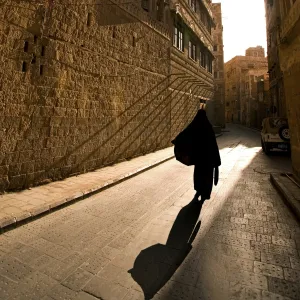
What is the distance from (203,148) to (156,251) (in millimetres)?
2277

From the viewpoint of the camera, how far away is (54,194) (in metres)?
5.07

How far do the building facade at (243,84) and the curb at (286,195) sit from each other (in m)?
35.8

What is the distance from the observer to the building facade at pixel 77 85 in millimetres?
5176

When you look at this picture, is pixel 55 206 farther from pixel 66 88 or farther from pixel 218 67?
pixel 218 67

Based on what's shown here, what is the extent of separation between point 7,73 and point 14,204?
114 inches

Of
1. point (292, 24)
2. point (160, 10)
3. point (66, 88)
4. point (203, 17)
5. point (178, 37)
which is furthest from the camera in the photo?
point (203, 17)

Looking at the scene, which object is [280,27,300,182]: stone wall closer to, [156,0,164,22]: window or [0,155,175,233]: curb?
[0,155,175,233]: curb

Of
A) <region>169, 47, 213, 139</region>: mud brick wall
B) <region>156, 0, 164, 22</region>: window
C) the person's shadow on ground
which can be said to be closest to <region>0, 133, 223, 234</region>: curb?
the person's shadow on ground

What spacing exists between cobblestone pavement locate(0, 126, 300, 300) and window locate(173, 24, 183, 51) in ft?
41.4

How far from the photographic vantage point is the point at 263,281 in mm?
2367

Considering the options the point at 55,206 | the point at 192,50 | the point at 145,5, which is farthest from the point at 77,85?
the point at 192,50

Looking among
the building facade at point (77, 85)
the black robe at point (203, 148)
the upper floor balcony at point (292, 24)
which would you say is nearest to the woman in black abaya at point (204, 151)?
the black robe at point (203, 148)

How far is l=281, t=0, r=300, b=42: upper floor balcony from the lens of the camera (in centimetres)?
496

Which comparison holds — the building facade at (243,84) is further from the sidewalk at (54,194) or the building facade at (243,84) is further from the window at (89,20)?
the sidewalk at (54,194)
